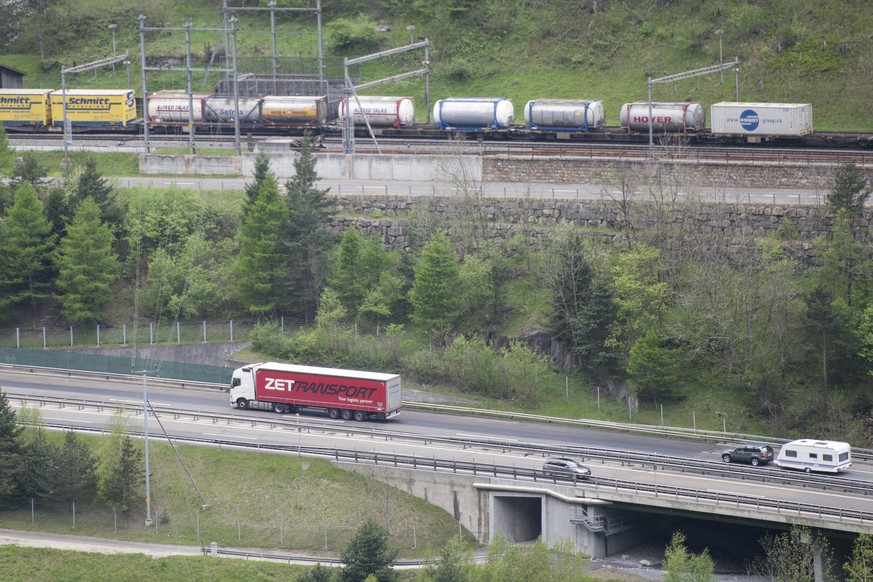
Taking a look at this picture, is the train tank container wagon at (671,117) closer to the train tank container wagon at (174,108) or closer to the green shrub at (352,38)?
the green shrub at (352,38)

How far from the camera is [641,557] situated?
5575 centimetres

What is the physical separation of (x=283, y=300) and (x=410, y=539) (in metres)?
23.8

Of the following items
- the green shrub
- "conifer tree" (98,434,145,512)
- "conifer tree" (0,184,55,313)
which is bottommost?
"conifer tree" (98,434,145,512)

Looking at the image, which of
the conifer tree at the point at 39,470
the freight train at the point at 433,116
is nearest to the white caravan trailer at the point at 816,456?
the freight train at the point at 433,116

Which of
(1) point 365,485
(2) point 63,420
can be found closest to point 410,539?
(1) point 365,485

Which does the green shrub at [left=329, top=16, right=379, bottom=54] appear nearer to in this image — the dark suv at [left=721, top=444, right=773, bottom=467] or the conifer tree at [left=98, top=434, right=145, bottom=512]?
the conifer tree at [left=98, top=434, right=145, bottom=512]

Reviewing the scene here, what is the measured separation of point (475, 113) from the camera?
300 ft

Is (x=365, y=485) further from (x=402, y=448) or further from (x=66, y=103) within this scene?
(x=66, y=103)

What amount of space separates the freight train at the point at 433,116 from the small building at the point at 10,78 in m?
5.98

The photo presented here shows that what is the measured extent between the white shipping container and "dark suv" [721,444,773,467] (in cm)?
2879

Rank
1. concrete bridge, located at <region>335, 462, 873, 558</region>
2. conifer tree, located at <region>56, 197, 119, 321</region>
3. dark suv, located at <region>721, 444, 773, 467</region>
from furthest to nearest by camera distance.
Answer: conifer tree, located at <region>56, 197, 119, 321</region> → dark suv, located at <region>721, 444, 773, 467</region> → concrete bridge, located at <region>335, 462, 873, 558</region>

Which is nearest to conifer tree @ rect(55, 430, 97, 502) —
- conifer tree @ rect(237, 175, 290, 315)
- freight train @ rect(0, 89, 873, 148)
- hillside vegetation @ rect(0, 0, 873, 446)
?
hillside vegetation @ rect(0, 0, 873, 446)

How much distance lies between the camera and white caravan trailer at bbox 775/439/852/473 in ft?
188

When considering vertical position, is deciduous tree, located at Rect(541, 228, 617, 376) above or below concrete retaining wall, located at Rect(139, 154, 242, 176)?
below
